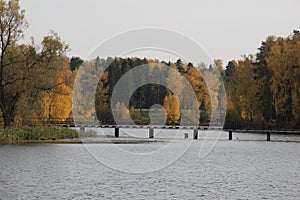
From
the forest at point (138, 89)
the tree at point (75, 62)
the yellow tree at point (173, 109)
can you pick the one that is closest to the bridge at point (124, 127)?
the forest at point (138, 89)

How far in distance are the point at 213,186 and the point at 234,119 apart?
195 ft

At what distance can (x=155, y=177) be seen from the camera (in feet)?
99.5

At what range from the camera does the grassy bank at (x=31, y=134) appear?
5242 cm

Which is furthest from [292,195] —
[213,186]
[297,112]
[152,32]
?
[297,112]

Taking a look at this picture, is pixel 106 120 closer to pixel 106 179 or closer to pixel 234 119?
pixel 234 119

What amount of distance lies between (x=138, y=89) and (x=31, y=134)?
6122 centimetres

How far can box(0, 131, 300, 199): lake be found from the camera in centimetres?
2423

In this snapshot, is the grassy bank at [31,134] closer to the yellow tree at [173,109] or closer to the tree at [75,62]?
the yellow tree at [173,109]

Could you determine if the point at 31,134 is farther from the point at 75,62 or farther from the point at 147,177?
the point at 75,62

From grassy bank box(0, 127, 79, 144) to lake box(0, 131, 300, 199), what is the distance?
7212mm

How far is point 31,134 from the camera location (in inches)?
2185

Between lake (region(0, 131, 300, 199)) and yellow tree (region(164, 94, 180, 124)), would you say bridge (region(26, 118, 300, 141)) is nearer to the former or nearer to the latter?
yellow tree (region(164, 94, 180, 124))

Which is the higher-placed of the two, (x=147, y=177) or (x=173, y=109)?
(x=173, y=109)

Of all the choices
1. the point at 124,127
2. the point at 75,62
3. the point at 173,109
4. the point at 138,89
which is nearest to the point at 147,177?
the point at 124,127
